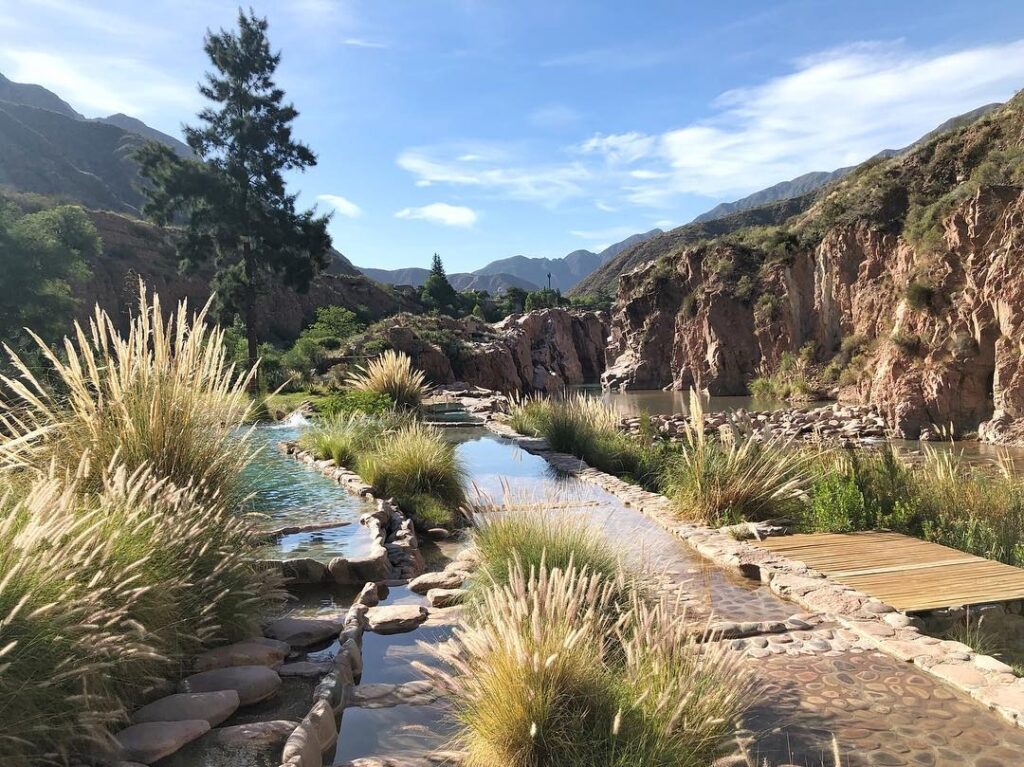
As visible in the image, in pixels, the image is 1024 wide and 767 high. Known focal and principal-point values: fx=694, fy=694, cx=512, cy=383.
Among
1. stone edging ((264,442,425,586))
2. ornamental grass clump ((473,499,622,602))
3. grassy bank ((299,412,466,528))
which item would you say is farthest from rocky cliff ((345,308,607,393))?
ornamental grass clump ((473,499,622,602))

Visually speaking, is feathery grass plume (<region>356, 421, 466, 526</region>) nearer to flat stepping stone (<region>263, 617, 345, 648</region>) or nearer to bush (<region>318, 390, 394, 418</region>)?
flat stepping stone (<region>263, 617, 345, 648</region>)

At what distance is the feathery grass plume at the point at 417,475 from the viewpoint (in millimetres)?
7648

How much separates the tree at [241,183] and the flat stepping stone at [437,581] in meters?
22.1

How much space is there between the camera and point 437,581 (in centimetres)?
513

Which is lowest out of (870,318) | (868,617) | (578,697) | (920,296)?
(868,617)

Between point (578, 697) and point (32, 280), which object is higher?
point (32, 280)

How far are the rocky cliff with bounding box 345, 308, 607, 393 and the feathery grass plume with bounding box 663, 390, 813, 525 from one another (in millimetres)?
20955

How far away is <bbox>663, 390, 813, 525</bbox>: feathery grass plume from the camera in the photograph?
673 cm

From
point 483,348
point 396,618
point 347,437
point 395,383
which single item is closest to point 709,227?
point 483,348

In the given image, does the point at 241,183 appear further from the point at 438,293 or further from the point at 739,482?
the point at 438,293

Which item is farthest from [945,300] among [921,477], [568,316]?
[568,316]

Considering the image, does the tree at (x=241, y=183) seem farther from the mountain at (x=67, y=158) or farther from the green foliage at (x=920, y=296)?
the mountain at (x=67, y=158)

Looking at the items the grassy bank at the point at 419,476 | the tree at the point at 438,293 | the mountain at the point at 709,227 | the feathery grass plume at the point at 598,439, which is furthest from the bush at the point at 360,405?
the tree at the point at 438,293

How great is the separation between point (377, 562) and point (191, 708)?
8.04ft
